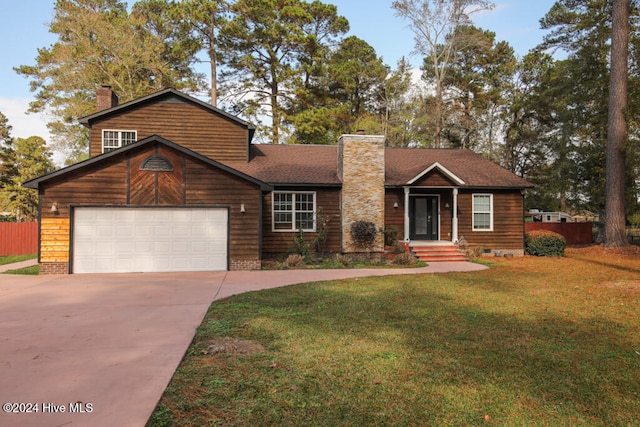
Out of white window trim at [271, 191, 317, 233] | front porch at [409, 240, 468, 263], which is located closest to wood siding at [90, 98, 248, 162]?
white window trim at [271, 191, 317, 233]

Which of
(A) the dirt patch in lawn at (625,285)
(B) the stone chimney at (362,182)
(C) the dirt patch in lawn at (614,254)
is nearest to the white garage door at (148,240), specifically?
(B) the stone chimney at (362,182)

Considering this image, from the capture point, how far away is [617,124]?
17.8 m

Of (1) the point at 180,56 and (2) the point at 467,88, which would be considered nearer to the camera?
(1) the point at 180,56

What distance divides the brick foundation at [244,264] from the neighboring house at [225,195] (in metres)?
0.03

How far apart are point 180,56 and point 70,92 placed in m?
7.85

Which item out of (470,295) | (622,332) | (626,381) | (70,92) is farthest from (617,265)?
(70,92)

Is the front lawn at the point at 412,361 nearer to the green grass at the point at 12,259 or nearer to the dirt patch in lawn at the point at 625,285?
the dirt patch in lawn at the point at 625,285

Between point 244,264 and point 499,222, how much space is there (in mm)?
11357

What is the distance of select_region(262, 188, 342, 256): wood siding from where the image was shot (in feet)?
49.2

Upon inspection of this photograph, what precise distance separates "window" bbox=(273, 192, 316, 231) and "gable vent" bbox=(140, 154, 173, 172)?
174 inches

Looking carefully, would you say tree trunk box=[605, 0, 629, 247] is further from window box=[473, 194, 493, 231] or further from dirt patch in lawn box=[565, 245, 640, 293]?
window box=[473, 194, 493, 231]

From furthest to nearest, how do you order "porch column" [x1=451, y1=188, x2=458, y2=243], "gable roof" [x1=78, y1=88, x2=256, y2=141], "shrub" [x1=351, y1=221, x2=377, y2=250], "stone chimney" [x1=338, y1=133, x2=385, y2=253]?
"porch column" [x1=451, y1=188, x2=458, y2=243] < "gable roof" [x1=78, y1=88, x2=256, y2=141] < "stone chimney" [x1=338, y1=133, x2=385, y2=253] < "shrub" [x1=351, y1=221, x2=377, y2=250]

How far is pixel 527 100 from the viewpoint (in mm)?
28422

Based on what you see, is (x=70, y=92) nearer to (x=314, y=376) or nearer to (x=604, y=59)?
(x=314, y=376)
